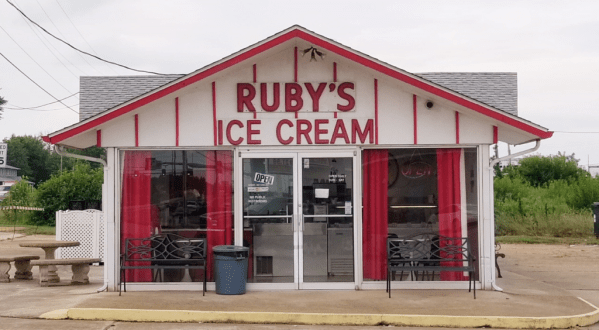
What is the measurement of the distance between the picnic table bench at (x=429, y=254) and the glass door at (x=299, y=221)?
2.49 feet

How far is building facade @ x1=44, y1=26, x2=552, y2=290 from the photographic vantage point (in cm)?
1181

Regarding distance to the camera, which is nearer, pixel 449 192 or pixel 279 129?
pixel 279 129

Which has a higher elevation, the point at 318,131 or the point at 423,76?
the point at 423,76

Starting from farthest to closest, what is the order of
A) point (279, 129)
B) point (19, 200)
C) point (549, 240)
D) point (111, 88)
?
point (19, 200) → point (549, 240) → point (111, 88) → point (279, 129)

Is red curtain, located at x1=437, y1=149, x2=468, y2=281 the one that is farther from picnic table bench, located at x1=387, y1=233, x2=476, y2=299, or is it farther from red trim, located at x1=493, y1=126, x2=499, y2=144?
red trim, located at x1=493, y1=126, x2=499, y2=144

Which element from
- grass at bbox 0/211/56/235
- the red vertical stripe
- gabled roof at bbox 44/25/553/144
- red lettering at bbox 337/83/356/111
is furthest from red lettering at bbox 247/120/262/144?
grass at bbox 0/211/56/235

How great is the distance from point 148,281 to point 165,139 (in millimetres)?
2455

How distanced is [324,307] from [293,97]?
3.69m

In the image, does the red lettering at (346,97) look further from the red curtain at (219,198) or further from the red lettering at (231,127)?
the red curtain at (219,198)

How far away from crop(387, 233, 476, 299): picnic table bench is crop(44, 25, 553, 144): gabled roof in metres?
2.22

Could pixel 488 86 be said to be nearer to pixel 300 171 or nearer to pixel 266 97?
pixel 300 171

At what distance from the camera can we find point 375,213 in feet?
39.4

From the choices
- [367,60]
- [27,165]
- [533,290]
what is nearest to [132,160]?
[367,60]

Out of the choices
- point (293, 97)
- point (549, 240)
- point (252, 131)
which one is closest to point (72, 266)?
point (252, 131)
